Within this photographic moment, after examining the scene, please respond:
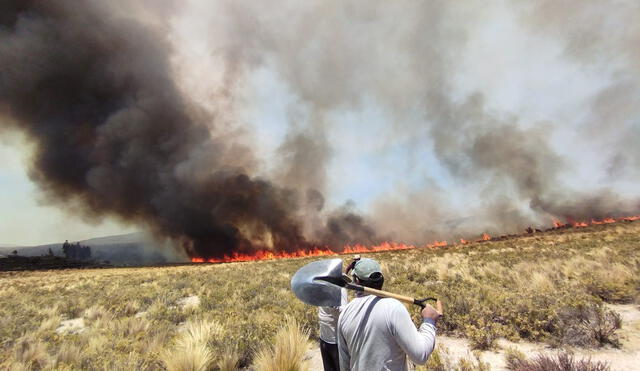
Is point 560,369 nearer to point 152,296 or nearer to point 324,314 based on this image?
point 324,314

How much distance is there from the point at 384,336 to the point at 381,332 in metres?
0.04

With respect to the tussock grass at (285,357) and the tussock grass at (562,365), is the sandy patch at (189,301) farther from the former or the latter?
the tussock grass at (562,365)

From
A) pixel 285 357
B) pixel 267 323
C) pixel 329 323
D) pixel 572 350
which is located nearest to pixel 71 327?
pixel 267 323

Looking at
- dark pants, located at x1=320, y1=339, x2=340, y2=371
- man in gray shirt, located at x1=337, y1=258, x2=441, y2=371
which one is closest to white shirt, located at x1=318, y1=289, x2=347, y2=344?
dark pants, located at x1=320, y1=339, x2=340, y2=371

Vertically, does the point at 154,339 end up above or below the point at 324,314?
below

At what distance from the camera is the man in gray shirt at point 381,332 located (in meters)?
2.29

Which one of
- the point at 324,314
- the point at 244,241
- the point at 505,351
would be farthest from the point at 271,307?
the point at 244,241

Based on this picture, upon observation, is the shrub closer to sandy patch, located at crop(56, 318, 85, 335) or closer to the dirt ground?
the dirt ground

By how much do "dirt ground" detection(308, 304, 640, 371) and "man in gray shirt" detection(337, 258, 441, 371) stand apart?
3.63 m

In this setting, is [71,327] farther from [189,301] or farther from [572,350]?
[572,350]

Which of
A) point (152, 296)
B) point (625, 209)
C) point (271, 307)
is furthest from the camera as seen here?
point (625, 209)

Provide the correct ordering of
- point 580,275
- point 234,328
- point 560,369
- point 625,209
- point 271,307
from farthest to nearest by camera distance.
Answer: point 625,209 → point 580,275 → point 271,307 → point 234,328 → point 560,369

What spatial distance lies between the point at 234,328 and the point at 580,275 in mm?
11591

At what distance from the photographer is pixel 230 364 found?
545 cm
